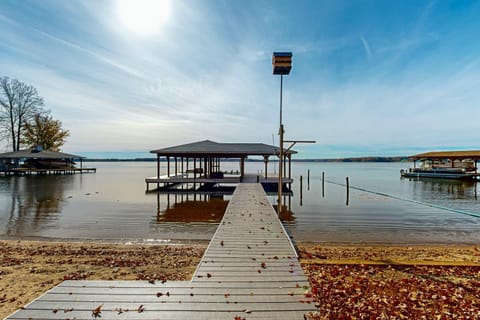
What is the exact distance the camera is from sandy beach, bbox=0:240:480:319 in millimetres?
3053

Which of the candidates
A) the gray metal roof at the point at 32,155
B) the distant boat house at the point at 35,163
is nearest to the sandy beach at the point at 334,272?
the gray metal roof at the point at 32,155

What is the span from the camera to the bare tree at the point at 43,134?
39.5 meters

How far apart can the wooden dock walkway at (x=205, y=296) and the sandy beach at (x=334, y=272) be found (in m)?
0.35

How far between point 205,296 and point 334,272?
84.8 inches

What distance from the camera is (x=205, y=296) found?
119 inches

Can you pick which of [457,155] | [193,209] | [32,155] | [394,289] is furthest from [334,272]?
[32,155]

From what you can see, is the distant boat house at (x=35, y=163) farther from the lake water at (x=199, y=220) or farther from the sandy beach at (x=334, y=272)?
the sandy beach at (x=334, y=272)

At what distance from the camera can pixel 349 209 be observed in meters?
12.4

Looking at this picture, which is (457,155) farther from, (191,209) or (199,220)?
(199,220)

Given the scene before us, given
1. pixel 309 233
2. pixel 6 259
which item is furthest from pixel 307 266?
pixel 6 259

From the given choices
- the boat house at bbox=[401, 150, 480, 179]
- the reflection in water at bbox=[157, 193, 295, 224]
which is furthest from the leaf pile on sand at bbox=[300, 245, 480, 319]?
the boat house at bbox=[401, 150, 480, 179]

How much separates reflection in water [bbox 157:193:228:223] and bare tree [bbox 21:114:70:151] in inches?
1437

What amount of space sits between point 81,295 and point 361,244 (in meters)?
6.65

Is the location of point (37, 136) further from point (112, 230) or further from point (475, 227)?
point (475, 227)
